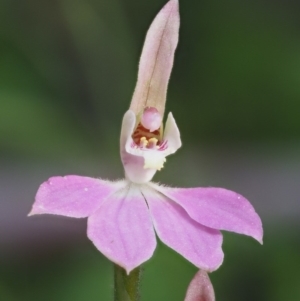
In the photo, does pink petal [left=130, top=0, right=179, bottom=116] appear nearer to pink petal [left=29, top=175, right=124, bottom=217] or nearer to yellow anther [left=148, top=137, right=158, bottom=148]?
yellow anther [left=148, top=137, right=158, bottom=148]

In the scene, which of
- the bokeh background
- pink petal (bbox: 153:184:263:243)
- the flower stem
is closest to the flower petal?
pink petal (bbox: 153:184:263:243)

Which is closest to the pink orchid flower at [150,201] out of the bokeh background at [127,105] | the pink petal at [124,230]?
the pink petal at [124,230]

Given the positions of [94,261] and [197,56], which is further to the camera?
[197,56]

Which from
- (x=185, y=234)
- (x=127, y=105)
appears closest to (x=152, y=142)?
(x=185, y=234)

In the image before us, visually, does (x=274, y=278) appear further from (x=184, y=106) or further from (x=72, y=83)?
(x=72, y=83)

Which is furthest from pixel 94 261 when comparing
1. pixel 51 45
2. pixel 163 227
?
pixel 163 227

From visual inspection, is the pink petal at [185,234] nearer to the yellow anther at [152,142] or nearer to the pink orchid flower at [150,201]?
the pink orchid flower at [150,201]

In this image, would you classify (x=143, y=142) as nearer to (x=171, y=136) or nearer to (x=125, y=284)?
(x=171, y=136)
